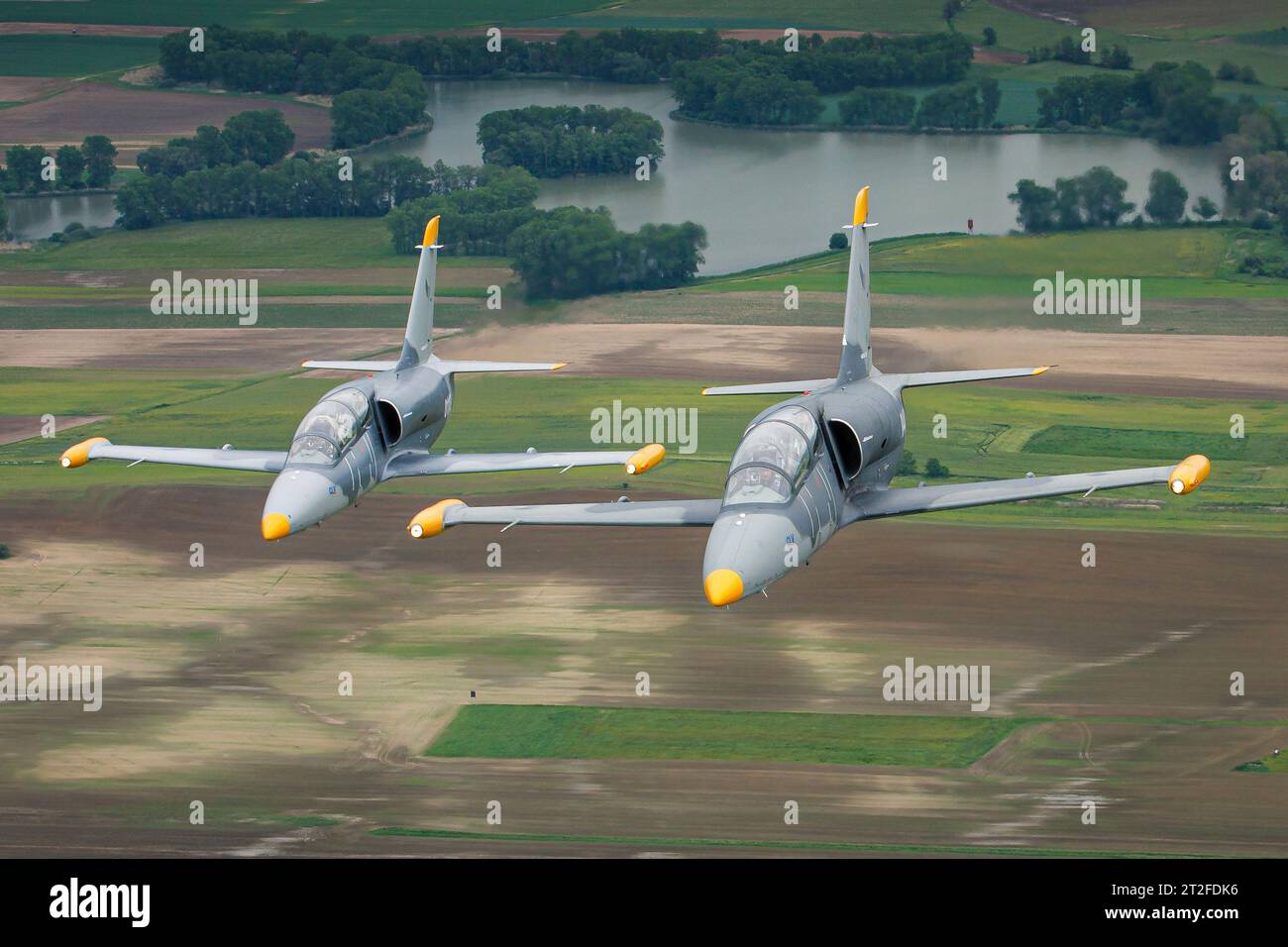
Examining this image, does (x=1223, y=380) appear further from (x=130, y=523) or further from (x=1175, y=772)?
(x=130, y=523)

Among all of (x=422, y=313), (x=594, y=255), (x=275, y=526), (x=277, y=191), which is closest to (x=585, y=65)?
(x=277, y=191)

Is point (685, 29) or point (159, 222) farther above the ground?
point (685, 29)

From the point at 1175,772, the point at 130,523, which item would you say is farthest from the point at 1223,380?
the point at 130,523

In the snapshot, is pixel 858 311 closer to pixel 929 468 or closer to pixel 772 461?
pixel 772 461

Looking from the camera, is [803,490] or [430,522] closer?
[803,490]

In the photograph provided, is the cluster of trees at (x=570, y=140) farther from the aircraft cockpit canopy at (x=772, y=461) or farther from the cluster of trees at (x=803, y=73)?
the aircraft cockpit canopy at (x=772, y=461)

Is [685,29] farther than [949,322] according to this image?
Yes
